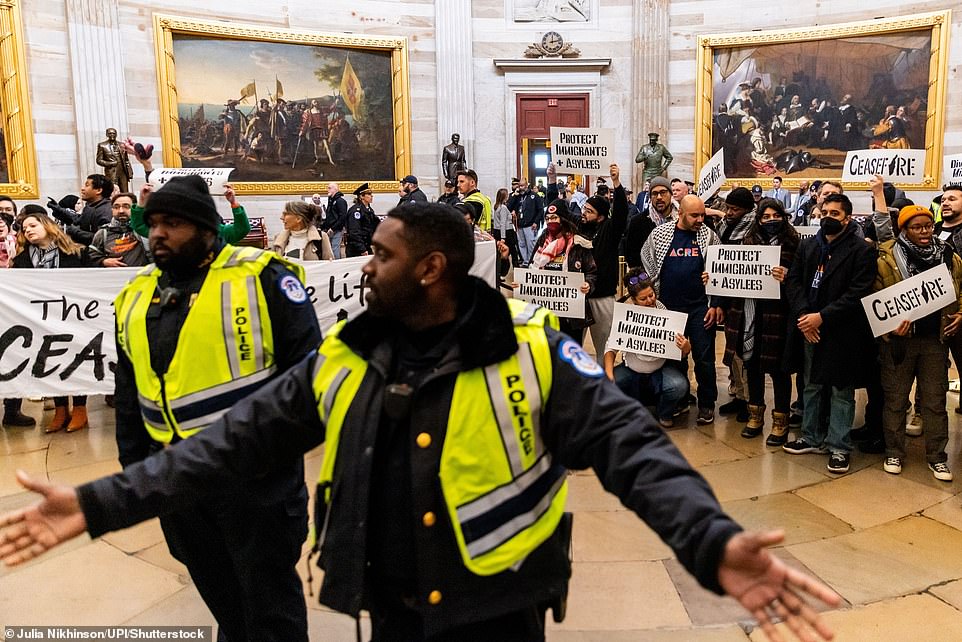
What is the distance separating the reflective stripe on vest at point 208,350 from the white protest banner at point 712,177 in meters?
5.88

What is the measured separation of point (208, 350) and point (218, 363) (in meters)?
0.06

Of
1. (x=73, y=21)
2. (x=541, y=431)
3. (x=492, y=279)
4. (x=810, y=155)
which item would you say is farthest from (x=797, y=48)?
(x=541, y=431)

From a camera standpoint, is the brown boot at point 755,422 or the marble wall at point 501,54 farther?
the marble wall at point 501,54

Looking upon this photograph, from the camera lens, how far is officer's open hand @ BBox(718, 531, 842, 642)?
A: 5.03 feet

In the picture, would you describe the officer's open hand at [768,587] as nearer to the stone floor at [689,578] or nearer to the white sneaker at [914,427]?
the stone floor at [689,578]

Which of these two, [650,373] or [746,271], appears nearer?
[746,271]

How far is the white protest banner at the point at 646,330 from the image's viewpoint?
664 centimetres

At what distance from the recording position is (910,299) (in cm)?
548

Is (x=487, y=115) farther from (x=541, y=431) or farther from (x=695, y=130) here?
(x=541, y=431)

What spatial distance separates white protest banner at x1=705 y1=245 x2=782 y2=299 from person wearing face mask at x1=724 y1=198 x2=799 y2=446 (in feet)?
0.27

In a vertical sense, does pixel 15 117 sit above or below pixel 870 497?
above

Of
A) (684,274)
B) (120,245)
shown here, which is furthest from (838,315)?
(120,245)

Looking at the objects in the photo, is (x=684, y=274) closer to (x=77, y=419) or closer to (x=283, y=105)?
(x=77, y=419)

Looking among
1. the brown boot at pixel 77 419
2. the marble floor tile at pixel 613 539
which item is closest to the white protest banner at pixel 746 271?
the marble floor tile at pixel 613 539
